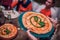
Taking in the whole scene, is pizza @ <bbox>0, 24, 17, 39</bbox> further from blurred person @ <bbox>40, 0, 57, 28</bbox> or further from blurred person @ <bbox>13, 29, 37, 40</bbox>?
blurred person @ <bbox>40, 0, 57, 28</bbox>

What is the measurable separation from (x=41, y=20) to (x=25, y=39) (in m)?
0.16

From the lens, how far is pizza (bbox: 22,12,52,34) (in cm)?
105

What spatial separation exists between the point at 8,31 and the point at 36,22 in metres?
0.18

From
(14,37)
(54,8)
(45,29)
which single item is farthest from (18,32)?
(54,8)

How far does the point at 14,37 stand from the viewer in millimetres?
1013

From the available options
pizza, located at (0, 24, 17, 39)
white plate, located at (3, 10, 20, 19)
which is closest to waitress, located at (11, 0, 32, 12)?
white plate, located at (3, 10, 20, 19)

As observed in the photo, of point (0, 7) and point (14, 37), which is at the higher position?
point (0, 7)

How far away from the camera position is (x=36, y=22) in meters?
1.08

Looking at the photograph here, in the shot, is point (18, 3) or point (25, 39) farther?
point (18, 3)

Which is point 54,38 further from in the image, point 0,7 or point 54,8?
point 0,7

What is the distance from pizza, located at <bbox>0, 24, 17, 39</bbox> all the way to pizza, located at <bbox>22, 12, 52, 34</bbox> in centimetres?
7

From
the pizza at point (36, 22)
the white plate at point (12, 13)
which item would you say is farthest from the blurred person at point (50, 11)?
the white plate at point (12, 13)

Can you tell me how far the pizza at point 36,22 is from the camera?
1.05 metres

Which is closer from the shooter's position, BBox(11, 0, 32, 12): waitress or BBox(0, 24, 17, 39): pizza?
BBox(0, 24, 17, 39): pizza
